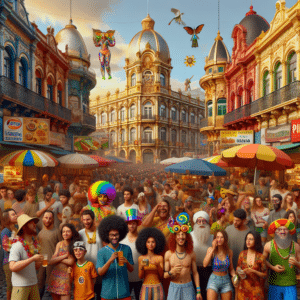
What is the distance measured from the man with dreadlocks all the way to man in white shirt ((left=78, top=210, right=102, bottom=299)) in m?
1.04

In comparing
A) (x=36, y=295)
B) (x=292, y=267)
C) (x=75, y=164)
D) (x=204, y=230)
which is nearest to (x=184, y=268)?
(x=204, y=230)

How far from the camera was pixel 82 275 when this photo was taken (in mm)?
3564

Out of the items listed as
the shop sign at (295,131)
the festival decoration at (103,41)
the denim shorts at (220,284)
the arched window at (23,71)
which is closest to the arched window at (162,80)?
the festival decoration at (103,41)

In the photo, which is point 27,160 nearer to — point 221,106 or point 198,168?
point 198,168

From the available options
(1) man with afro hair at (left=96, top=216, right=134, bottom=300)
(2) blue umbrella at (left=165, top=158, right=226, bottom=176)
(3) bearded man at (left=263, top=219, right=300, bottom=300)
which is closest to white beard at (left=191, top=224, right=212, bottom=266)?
(3) bearded man at (left=263, top=219, right=300, bottom=300)

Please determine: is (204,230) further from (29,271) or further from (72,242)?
(29,271)

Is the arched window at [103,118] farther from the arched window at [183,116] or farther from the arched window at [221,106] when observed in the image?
the arched window at [221,106]

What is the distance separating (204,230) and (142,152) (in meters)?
39.3

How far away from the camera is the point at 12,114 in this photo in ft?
46.2

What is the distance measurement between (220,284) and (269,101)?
13.7 meters

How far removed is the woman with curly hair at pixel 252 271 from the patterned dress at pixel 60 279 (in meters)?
2.32

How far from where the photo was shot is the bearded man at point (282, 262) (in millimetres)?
3707

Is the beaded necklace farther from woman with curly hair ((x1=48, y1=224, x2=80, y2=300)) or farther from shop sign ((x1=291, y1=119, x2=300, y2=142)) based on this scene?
shop sign ((x1=291, y1=119, x2=300, y2=142))

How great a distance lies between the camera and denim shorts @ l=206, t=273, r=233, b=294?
3.67 metres
